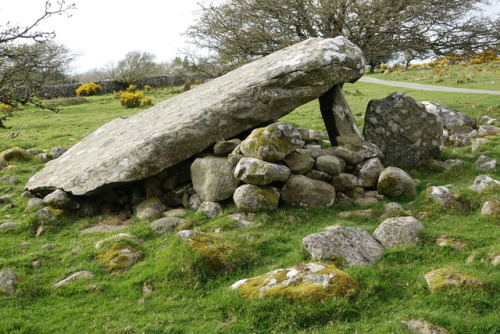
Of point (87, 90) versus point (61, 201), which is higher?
point (87, 90)

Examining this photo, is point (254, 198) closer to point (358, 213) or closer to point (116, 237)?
point (358, 213)

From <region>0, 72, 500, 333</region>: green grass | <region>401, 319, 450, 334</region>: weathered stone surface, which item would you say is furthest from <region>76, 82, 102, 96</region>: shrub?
<region>401, 319, 450, 334</region>: weathered stone surface

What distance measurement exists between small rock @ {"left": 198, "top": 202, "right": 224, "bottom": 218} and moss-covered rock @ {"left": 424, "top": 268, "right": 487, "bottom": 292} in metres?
4.75

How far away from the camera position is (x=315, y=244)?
6.95 meters

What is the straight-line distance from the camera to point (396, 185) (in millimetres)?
9906

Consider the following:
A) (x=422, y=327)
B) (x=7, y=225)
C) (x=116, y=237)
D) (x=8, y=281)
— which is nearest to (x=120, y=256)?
(x=116, y=237)

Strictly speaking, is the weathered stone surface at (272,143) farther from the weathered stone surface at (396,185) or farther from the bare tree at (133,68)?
the bare tree at (133,68)

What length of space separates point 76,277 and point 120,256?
0.79m

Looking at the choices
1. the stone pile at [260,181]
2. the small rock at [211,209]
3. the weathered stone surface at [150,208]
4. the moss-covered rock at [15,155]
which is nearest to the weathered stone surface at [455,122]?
the stone pile at [260,181]

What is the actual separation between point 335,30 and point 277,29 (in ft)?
8.67

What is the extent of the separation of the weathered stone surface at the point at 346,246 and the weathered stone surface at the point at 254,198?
6.95 ft

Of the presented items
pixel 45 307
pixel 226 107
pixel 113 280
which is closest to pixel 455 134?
pixel 226 107

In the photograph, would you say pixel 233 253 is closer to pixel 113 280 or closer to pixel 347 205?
pixel 113 280

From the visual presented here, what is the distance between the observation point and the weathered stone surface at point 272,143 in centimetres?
955
